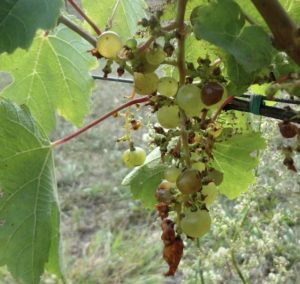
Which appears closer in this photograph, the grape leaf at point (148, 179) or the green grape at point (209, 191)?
the green grape at point (209, 191)

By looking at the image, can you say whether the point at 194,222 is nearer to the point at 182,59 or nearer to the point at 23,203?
the point at 182,59

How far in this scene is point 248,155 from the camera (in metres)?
0.70

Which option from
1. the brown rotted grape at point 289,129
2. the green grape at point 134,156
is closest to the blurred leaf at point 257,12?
the brown rotted grape at point 289,129

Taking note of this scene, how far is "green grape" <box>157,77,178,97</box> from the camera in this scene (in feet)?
1.62

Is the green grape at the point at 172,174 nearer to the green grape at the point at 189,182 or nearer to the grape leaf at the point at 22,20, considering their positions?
the green grape at the point at 189,182

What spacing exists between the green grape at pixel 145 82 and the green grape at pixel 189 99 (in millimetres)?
39

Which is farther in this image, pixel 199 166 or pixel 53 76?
pixel 53 76

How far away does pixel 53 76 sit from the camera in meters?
0.81

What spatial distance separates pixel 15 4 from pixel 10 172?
25cm

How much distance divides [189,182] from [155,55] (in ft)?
0.34

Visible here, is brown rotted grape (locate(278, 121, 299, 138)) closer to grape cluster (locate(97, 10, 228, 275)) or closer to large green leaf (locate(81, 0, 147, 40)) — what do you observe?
grape cluster (locate(97, 10, 228, 275))

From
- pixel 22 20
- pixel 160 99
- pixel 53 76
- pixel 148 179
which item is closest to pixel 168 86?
pixel 160 99

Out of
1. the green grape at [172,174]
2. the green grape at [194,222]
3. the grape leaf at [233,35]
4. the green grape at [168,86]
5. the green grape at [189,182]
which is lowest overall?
the green grape at [194,222]

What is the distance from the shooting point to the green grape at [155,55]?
465 millimetres
